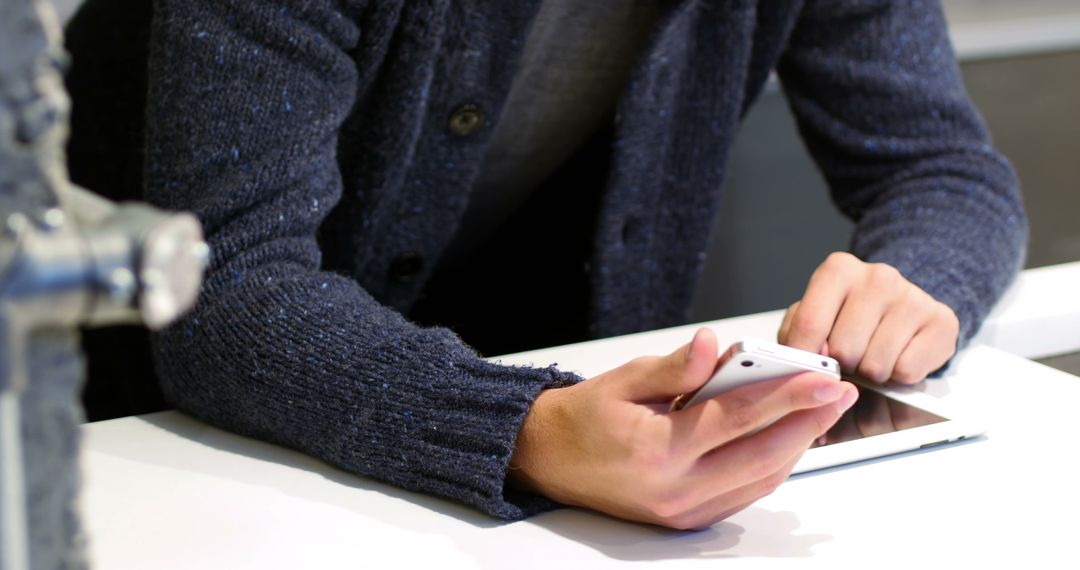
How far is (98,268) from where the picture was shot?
0.20m

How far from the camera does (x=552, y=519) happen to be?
0.49 meters

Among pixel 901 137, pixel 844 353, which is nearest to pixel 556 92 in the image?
pixel 901 137

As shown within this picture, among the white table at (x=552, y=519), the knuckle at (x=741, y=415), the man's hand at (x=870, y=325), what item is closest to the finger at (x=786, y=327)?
the man's hand at (x=870, y=325)

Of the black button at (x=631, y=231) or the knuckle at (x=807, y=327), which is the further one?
the black button at (x=631, y=231)

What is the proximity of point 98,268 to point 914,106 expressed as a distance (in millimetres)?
846

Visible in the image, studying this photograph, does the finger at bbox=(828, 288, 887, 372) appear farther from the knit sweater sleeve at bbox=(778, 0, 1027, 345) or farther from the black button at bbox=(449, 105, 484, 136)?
the black button at bbox=(449, 105, 484, 136)

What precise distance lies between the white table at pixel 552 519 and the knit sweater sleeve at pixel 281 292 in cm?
2

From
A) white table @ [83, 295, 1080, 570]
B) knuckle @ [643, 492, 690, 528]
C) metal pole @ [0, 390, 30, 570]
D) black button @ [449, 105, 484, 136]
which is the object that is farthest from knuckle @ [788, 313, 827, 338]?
metal pole @ [0, 390, 30, 570]

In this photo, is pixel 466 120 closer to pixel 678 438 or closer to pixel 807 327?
pixel 807 327

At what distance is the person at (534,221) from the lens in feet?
1.58

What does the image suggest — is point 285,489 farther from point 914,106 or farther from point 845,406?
point 914,106

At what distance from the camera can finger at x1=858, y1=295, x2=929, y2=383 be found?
0.63 m

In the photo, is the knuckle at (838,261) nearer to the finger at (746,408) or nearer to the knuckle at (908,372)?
the knuckle at (908,372)

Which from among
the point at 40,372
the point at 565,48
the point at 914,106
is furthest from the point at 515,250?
the point at 40,372
